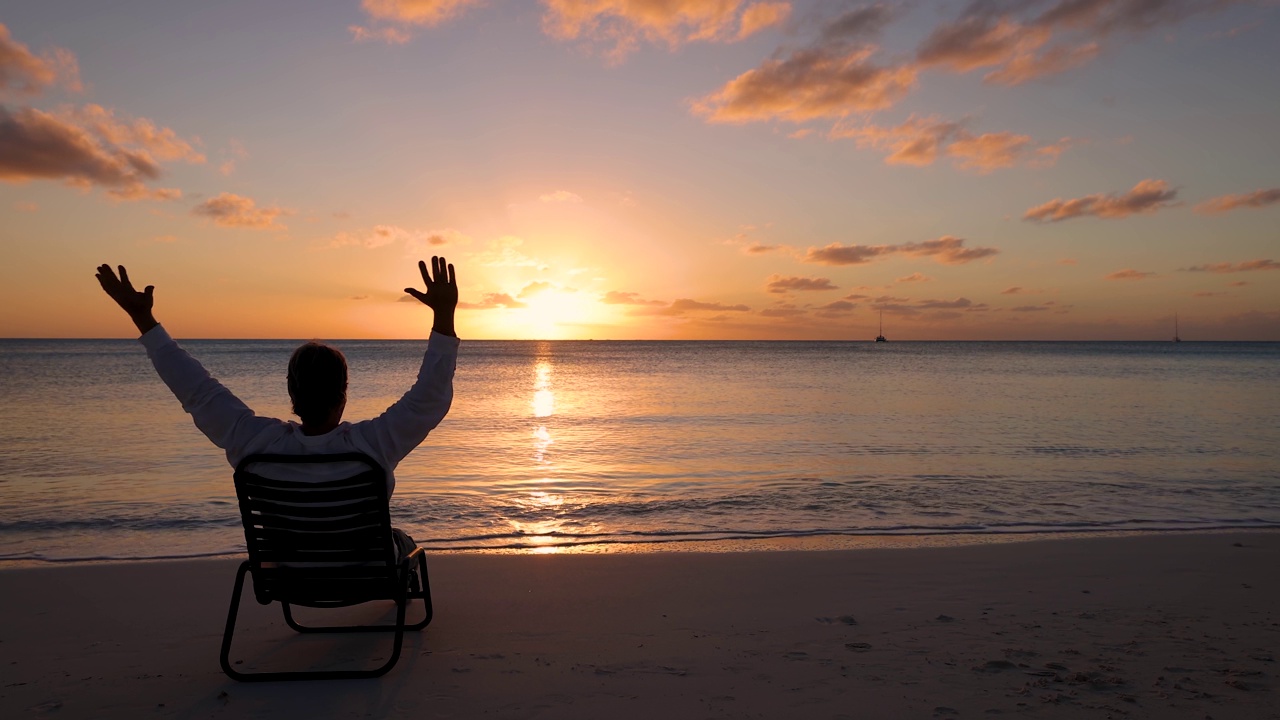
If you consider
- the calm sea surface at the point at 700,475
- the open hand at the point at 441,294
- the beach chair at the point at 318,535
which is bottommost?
the calm sea surface at the point at 700,475

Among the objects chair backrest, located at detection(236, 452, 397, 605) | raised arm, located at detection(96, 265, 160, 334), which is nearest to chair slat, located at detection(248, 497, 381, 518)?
chair backrest, located at detection(236, 452, 397, 605)

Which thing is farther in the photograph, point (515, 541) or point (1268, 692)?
point (515, 541)

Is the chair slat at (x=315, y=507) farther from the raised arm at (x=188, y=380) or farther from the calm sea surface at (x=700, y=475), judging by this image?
the calm sea surface at (x=700, y=475)

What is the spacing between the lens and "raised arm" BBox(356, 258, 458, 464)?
3.18 meters

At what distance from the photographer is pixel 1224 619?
488 centimetres

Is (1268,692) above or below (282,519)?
below

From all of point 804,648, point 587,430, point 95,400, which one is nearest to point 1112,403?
point 587,430

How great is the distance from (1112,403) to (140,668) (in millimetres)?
27255

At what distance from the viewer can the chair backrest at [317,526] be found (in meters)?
3.40

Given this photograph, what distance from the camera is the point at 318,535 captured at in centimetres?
356

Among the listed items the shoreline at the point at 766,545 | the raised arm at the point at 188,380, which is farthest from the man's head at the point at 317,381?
the shoreline at the point at 766,545

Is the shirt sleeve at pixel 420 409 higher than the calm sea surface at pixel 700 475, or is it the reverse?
the shirt sleeve at pixel 420 409

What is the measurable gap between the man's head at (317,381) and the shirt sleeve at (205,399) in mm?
185

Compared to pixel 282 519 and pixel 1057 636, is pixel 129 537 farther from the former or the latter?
pixel 1057 636
